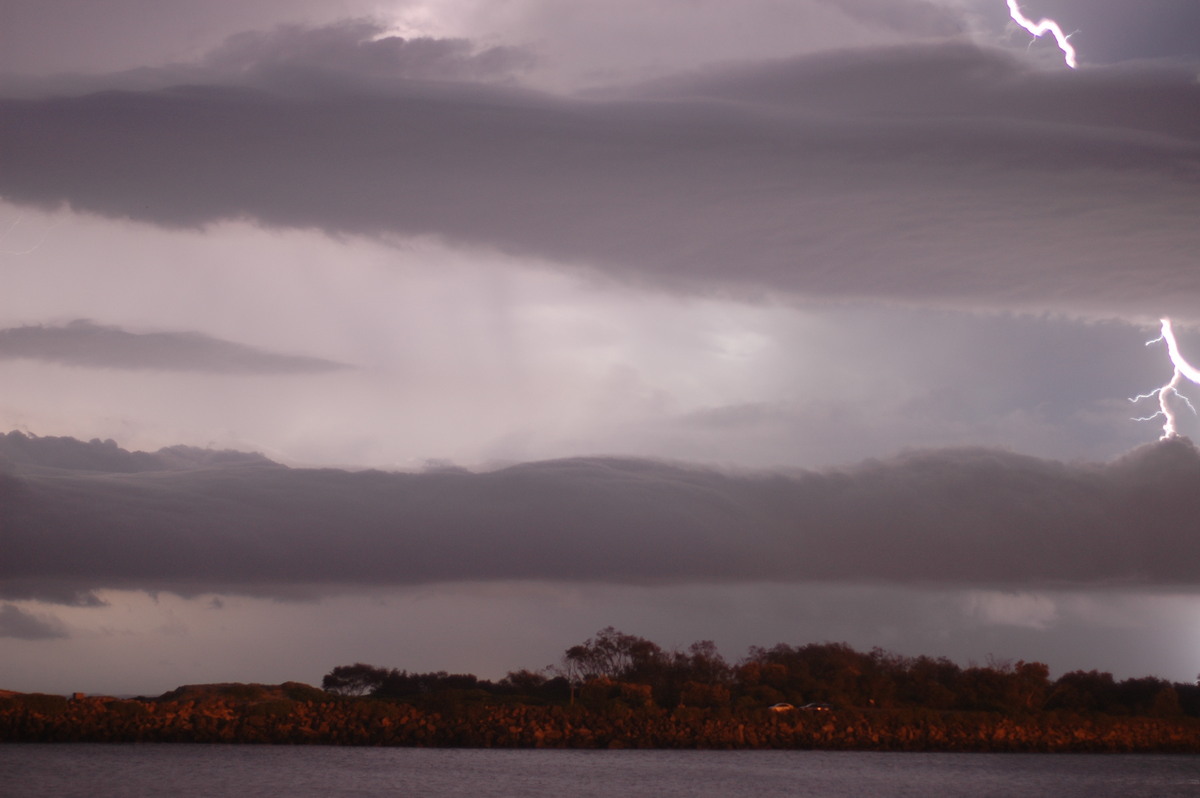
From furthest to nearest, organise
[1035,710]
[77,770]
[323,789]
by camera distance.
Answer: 1. [1035,710]
2. [77,770]
3. [323,789]

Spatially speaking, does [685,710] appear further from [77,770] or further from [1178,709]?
[1178,709]

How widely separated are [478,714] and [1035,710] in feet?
226

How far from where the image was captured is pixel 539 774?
283ft

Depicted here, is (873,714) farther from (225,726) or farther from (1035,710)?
(225,726)

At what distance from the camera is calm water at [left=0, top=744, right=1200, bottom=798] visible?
74062mm

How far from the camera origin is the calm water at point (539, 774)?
2916 inches

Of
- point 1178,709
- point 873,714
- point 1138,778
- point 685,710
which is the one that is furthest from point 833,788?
point 1178,709

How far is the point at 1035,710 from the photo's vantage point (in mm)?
Answer: 140000

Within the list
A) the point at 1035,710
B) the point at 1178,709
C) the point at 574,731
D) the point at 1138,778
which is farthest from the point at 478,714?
the point at 1178,709

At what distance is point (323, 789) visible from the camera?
74.1 metres

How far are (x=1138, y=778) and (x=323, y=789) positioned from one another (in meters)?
66.3

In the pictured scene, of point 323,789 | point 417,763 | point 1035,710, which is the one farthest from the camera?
point 1035,710

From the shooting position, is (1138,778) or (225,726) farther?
(225,726)

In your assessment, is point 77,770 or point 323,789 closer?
point 323,789
